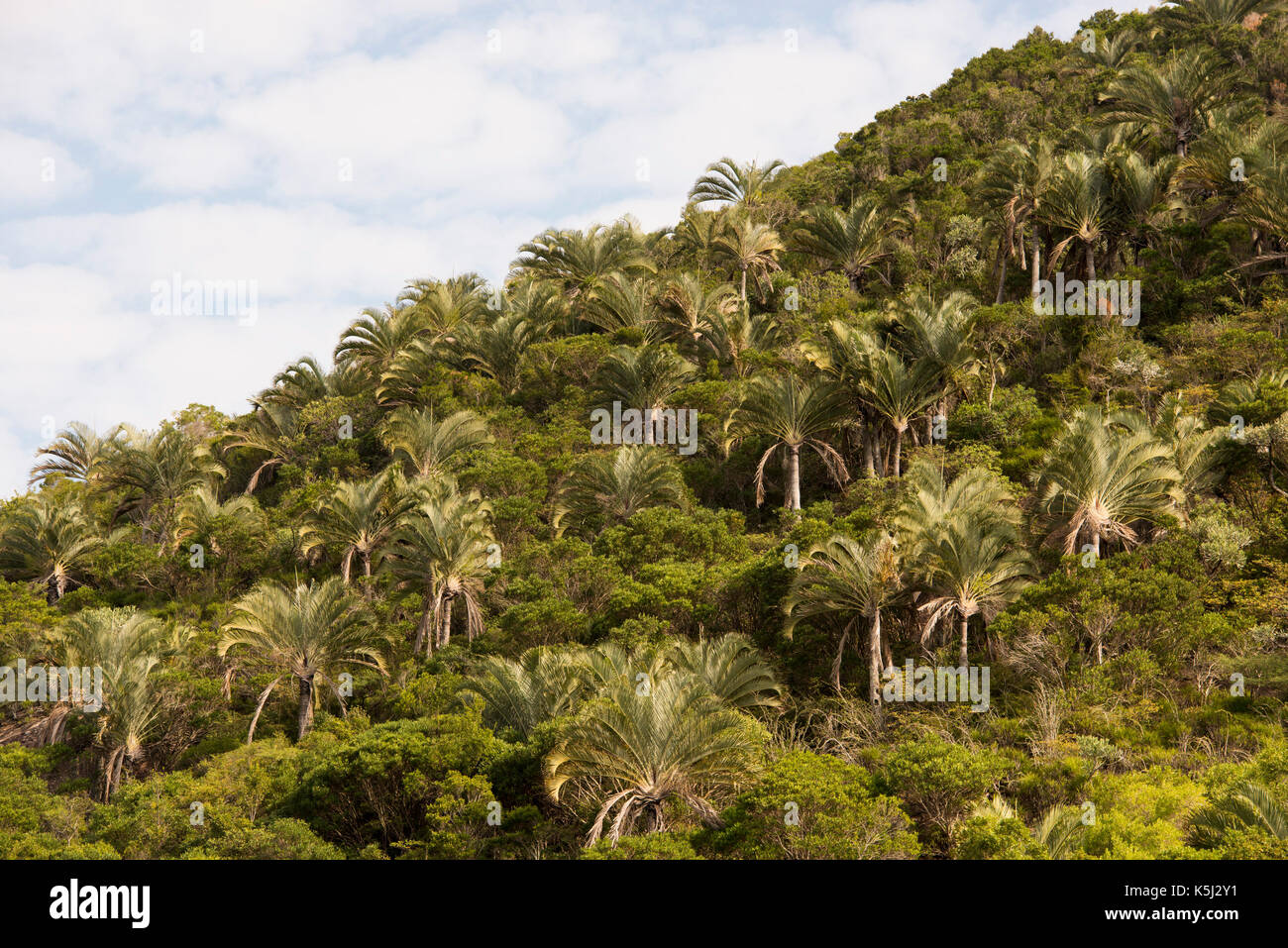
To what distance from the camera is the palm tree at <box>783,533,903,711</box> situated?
21438 mm

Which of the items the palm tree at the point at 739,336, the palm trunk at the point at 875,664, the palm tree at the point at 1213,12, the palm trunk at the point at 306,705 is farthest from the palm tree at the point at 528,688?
the palm tree at the point at 1213,12

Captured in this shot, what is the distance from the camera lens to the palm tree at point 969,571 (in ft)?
69.2

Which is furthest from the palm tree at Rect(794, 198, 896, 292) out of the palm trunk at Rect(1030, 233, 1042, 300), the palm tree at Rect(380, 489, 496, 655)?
the palm tree at Rect(380, 489, 496, 655)

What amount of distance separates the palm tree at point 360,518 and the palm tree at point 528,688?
290 inches

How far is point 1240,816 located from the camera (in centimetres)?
1477

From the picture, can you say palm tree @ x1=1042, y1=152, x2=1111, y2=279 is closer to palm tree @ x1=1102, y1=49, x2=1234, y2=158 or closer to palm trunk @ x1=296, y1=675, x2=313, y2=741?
palm tree @ x1=1102, y1=49, x2=1234, y2=158

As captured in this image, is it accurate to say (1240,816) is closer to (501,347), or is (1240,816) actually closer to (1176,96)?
(501,347)

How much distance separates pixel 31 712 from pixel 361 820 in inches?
423

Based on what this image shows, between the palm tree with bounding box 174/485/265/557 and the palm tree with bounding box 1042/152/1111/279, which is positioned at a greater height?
the palm tree with bounding box 1042/152/1111/279

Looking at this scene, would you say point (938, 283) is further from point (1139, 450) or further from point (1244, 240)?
point (1139, 450)

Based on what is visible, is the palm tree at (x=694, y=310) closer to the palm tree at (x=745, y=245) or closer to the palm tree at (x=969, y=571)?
the palm tree at (x=745, y=245)

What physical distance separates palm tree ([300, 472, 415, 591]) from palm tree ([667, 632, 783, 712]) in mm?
10124
